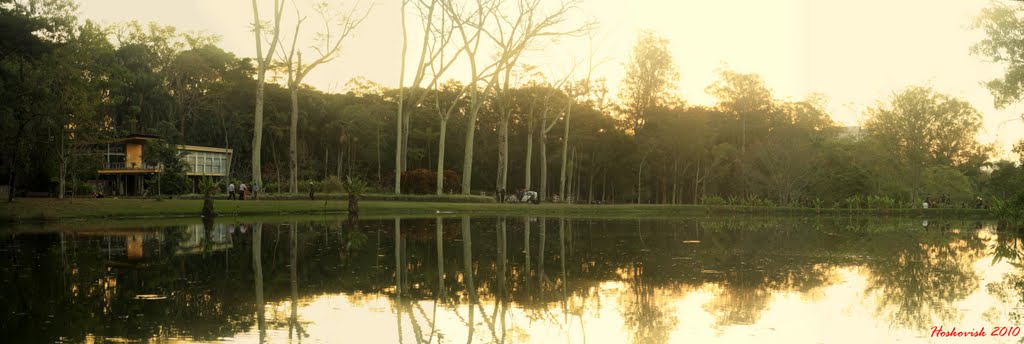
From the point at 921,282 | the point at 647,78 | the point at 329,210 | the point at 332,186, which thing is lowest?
the point at 921,282

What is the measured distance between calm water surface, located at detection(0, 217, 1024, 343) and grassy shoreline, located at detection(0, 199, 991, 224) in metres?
10.9

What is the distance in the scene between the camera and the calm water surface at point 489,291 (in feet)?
34.1

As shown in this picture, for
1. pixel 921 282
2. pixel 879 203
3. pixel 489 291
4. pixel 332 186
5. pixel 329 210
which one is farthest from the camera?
pixel 879 203

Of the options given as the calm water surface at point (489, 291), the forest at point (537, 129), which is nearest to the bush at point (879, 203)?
the forest at point (537, 129)

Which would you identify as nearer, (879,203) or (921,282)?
(921,282)

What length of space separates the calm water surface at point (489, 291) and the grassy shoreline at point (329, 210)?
1086cm

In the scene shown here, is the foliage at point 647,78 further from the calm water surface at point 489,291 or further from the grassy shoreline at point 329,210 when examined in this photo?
the calm water surface at point 489,291

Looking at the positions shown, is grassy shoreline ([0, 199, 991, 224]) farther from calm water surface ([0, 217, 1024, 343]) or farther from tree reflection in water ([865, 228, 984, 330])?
tree reflection in water ([865, 228, 984, 330])

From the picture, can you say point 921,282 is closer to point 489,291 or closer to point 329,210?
point 489,291

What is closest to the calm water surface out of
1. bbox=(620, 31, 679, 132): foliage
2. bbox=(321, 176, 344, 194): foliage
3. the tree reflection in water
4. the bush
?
the tree reflection in water

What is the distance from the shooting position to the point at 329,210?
43188 mm

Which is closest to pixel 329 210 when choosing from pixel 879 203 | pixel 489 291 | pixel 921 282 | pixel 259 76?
pixel 259 76

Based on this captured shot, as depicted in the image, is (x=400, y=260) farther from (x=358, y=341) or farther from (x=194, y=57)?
(x=194, y=57)

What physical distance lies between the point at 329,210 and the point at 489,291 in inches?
1208
